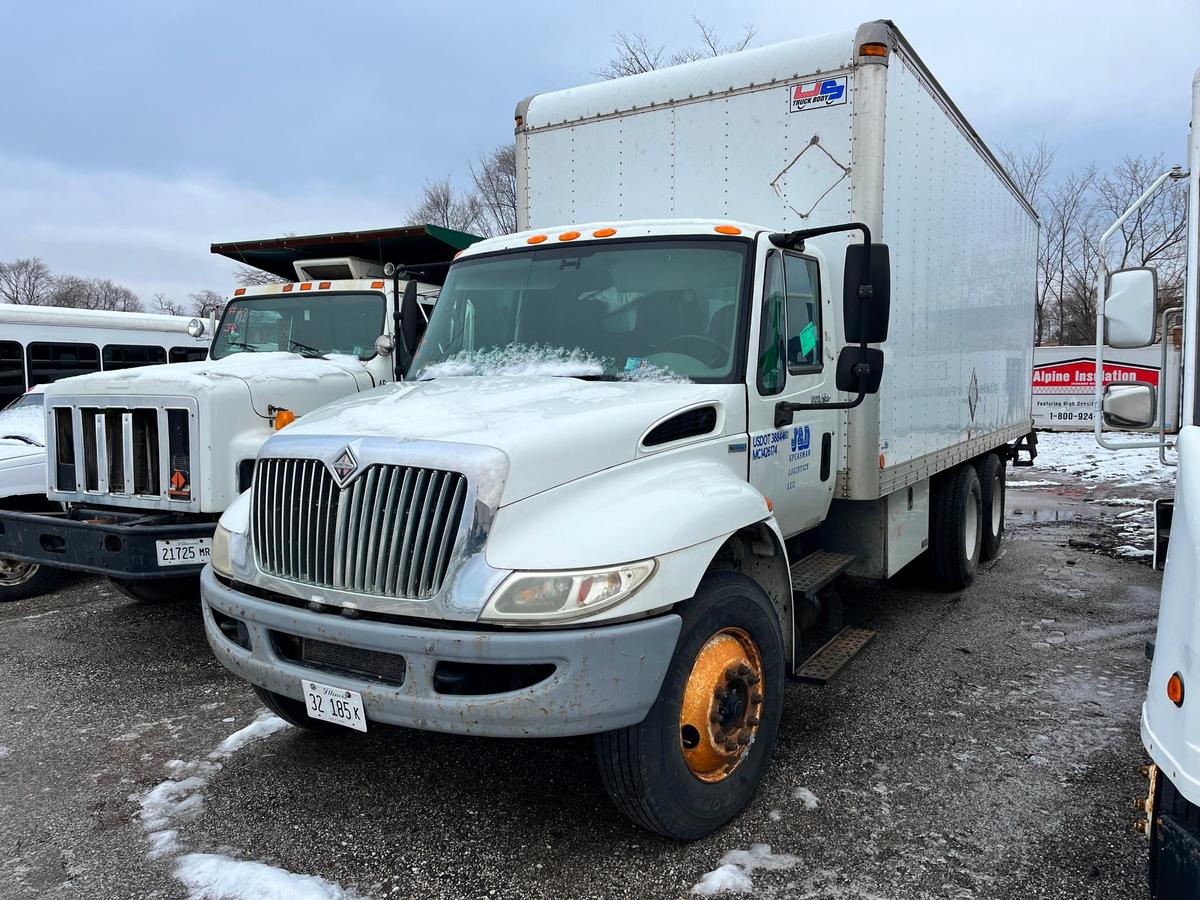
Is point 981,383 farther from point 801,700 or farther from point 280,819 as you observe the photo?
point 280,819

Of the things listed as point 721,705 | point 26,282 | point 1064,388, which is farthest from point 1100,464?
point 26,282

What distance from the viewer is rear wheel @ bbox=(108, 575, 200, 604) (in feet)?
22.1

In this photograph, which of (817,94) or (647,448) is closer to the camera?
(647,448)

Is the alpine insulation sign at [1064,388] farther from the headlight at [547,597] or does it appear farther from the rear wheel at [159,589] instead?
the headlight at [547,597]

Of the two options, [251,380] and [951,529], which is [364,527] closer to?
[251,380]

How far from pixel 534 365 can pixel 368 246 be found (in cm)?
421

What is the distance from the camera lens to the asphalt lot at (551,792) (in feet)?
10.6

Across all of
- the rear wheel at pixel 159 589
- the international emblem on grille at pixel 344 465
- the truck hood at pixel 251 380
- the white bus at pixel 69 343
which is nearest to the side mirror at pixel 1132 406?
the international emblem on grille at pixel 344 465

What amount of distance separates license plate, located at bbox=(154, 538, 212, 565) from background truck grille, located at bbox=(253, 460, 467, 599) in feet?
7.08

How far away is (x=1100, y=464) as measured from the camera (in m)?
16.5

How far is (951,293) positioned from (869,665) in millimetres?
2826

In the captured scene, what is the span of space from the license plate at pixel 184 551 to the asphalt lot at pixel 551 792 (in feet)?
2.37

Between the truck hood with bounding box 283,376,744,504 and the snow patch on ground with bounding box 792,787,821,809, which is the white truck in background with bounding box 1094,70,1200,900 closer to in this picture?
the snow patch on ground with bounding box 792,787,821,809

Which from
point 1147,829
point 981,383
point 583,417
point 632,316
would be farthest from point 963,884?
point 981,383
